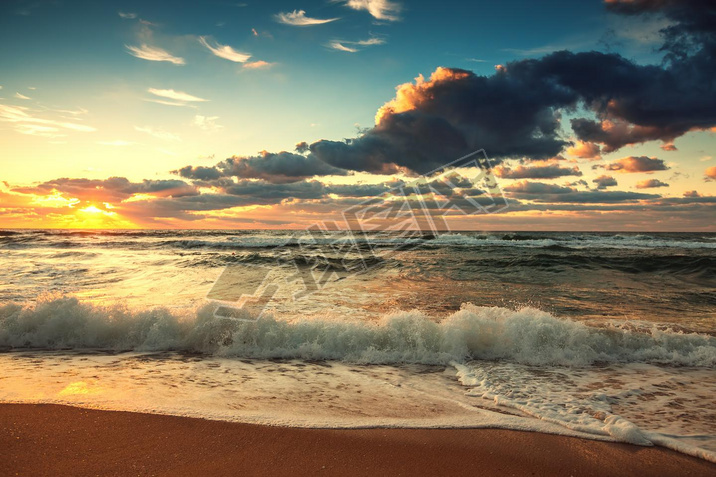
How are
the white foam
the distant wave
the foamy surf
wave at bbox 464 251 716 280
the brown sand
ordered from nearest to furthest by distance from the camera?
the brown sand < the white foam < the foamy surf < wave at bbox 464 251 716 280 < the distant wave

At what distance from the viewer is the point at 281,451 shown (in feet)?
10.1

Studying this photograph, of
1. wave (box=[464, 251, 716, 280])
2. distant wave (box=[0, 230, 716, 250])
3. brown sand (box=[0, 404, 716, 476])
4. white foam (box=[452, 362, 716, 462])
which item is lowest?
distant wave (box=[0, 230, 716, 250])

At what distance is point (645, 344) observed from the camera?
6.09 metres

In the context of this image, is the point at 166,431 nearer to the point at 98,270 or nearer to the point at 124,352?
the point at 124,352

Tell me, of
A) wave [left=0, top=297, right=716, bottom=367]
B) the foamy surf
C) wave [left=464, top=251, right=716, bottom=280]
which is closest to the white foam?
the foamy surf

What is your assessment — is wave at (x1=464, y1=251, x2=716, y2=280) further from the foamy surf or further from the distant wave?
the distant wave

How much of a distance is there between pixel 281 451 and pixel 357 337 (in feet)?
10.4

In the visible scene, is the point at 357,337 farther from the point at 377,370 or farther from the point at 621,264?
the point at 621,264

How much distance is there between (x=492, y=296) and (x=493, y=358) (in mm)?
5281

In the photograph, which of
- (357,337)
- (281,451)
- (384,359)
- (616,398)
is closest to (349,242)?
(357,337)

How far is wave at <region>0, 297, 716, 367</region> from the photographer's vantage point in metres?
5.84

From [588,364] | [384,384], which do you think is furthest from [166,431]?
[588,364]

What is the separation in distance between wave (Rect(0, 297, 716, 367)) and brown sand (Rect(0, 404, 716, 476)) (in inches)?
94.8

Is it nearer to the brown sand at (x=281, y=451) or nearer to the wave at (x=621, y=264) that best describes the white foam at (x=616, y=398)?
the brown sand at (x=281, y=451)
